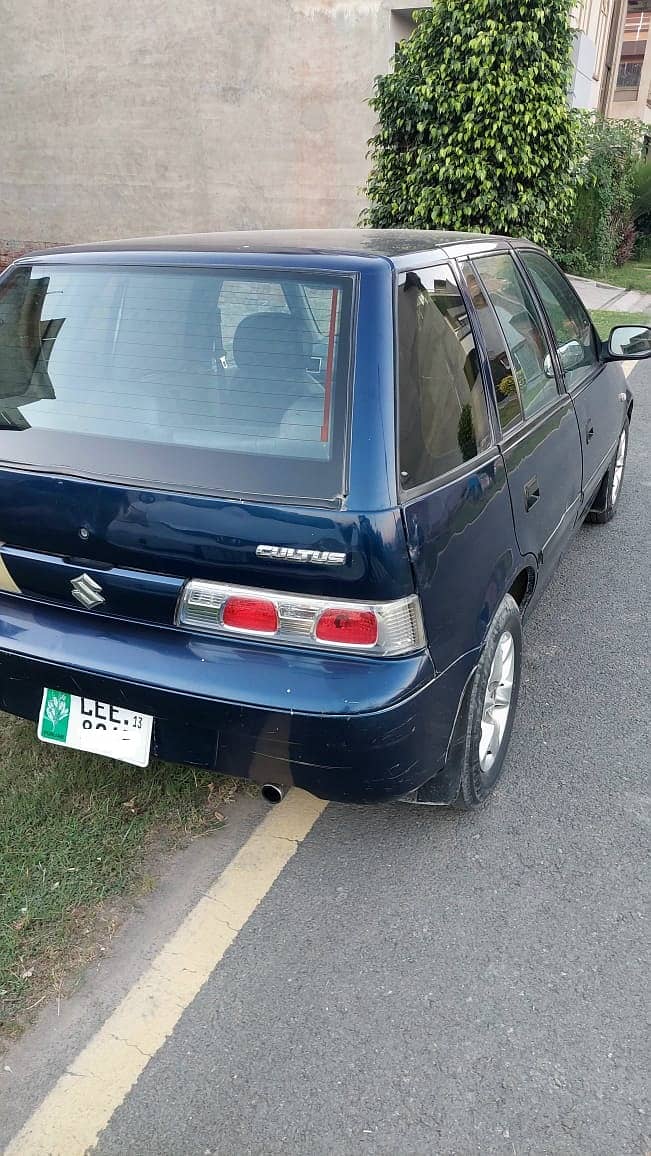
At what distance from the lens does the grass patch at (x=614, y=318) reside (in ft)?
37.4

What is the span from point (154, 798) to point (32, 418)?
1.23 m

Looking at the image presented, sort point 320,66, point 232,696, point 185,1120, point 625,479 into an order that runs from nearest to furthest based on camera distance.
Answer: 1. point 185,1120
2. point 232,696
3. point 625,479
4. point 320,66

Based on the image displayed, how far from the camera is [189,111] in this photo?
15414 millimetres

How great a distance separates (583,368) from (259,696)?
260cm

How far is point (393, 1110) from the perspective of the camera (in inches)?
70.9

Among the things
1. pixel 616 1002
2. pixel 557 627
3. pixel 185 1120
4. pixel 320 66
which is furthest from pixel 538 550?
pixel 320 66

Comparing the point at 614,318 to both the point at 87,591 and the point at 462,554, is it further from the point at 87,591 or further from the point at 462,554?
the point at 87,591

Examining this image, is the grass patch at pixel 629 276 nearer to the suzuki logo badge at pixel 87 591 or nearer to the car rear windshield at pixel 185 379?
the car rear windshield at pixel 185 379

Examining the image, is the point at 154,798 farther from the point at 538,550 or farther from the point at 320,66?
the point at 320,66

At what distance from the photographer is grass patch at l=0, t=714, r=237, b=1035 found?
213 cm

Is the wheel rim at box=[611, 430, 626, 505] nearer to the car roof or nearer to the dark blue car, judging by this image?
the car roof

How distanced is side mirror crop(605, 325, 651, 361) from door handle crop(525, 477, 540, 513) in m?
1.53

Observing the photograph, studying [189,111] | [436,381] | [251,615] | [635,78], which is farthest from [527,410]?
[635,78]

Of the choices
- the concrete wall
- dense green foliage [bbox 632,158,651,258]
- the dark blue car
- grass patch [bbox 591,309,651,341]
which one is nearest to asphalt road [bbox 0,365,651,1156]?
the dark blue car
